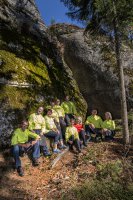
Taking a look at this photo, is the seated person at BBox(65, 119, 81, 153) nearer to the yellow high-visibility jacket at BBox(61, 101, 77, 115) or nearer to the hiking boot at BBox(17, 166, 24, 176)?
the yellow high-visibility jacket at BBox(61, 101, 77, 115)

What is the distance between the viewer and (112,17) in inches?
500

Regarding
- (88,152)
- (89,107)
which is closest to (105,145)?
(88,152)

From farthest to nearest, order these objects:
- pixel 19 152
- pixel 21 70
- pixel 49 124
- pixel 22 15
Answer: pixel 22 15, pixel 21 70, pixel 49 124, pixel 19 152

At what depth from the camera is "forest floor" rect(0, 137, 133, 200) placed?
934cm

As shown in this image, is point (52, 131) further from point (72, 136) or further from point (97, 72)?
point (97, 72)

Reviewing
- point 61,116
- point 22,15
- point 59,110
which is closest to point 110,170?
point 61,116

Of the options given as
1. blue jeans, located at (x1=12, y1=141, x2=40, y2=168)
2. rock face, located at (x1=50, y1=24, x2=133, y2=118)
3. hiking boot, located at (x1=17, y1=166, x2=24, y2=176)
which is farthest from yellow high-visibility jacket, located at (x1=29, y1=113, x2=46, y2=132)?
rock face, located at (x1=50, y1=24, x2=133, y2=118)

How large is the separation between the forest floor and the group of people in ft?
1.29

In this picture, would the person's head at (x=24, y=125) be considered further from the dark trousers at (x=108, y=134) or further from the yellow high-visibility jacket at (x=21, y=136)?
the dark trousers at (x=108, y=134)

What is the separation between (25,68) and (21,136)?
4710 millimetres

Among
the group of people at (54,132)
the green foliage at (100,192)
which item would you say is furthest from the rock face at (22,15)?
the green foliage at (100,192)

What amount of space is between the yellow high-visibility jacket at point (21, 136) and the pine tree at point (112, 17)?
4253mm

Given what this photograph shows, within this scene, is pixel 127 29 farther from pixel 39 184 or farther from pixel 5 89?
pixel 39 184

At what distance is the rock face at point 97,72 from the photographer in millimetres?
22031
